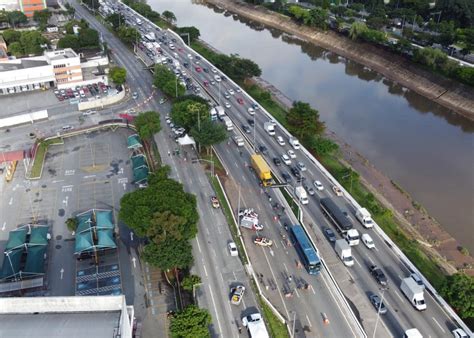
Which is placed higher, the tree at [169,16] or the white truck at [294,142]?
the tree at [169,16]

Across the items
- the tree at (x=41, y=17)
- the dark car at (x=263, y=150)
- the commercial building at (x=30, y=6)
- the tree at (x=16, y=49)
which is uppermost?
the commercial building at (x=30, y=6)

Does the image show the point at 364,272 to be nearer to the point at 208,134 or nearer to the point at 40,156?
the point at 208,134

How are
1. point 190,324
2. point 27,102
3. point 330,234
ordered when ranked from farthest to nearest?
point 27,102, point 330,234, point 190,324

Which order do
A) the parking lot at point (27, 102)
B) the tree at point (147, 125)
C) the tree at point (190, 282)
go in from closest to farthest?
1. the tree at point (190, 282)
2. the tree at point (147, 125)
3. the parking lot at point (27, 102)

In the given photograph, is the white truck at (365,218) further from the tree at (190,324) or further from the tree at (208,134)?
the tree at (190,324)

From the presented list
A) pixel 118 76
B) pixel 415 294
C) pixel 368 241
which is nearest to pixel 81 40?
pixel 118 76

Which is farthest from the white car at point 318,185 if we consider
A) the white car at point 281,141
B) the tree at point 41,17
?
the tree at point 41,17

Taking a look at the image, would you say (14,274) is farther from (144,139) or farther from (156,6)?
(156,6)

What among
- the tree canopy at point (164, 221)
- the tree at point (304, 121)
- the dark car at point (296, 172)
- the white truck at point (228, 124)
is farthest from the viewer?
the white truck at point (228, 124)
